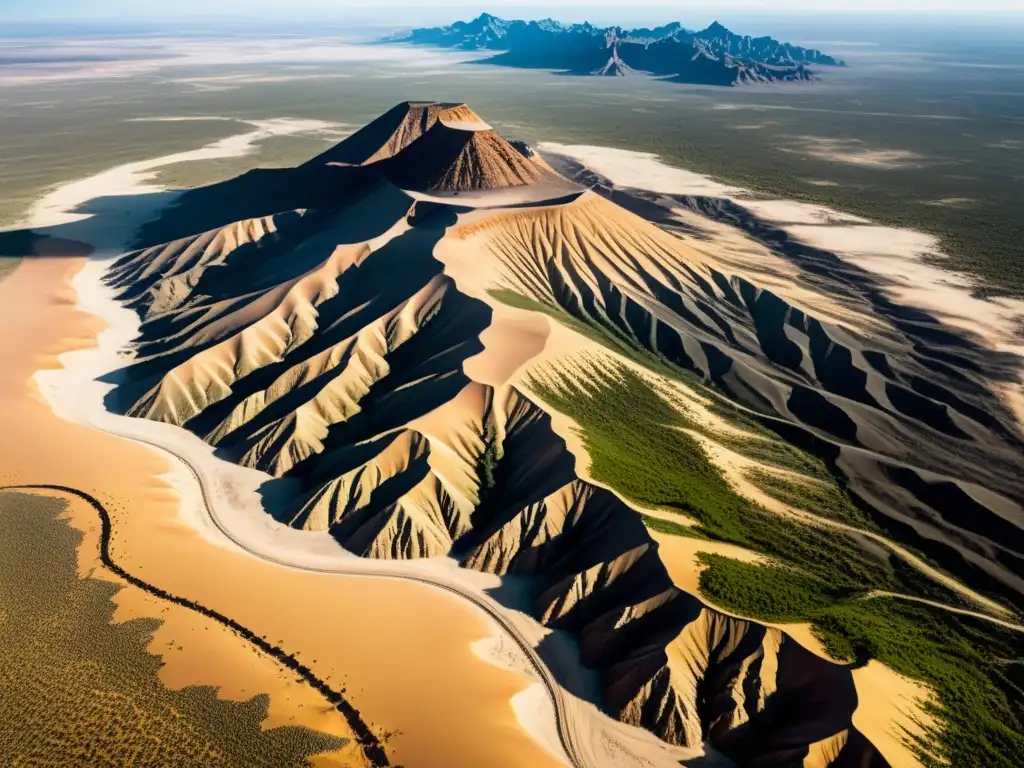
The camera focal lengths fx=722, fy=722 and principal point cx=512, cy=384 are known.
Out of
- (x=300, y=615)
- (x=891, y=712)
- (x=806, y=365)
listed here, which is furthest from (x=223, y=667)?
(x=806, y=365)

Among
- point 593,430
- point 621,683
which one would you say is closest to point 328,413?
point 593,430

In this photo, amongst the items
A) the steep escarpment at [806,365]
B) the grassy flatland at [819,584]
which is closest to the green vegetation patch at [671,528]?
the grassy flatland at [819,584]

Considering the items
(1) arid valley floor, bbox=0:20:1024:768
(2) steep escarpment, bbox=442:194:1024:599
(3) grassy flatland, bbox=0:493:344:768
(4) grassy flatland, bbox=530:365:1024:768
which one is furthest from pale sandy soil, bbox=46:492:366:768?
(2) steep escarpment, bbox=442:194:1024:599

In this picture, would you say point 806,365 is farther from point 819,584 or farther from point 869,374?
point 819,584

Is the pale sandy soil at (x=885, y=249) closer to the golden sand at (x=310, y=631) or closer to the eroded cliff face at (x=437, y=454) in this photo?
the eroded cliff face at (x=437, y=454)

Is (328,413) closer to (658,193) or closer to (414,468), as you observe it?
(414,468)
